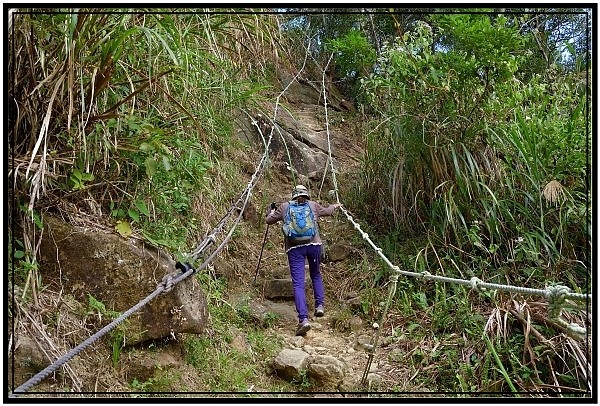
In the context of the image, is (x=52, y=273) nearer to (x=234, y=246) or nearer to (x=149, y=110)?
(x=149, y=110)

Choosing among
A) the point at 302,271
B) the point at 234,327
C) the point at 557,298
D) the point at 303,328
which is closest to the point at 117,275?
the point at 234,327

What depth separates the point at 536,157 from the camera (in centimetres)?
351

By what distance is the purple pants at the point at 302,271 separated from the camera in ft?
12.4

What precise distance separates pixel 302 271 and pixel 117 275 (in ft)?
5.98

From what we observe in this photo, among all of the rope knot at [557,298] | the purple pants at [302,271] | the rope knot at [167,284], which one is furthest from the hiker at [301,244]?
the rope knot at [557,298]

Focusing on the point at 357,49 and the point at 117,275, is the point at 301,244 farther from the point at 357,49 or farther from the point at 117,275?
the point at 357,49

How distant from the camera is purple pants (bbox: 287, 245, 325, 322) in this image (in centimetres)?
377

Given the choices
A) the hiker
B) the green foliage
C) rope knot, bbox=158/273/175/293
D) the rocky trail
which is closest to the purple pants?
the hiker

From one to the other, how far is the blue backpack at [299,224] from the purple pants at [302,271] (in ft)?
0.31

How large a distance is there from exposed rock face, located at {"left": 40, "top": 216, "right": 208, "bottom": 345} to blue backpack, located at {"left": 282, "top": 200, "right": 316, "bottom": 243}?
4.88ft

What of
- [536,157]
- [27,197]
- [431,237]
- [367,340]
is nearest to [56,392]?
[27,197]

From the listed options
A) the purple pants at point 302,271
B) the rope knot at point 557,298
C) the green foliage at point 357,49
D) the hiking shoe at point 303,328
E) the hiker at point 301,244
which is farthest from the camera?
the green foliage at point 357,49

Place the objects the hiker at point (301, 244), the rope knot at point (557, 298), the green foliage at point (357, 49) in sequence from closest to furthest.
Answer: the rope knot at point (557, 298), the hiker at point (301, 244), the green foliage at point (357, 49)

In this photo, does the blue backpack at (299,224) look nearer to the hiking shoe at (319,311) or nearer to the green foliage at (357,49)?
the hiking shoe at (319,311)
